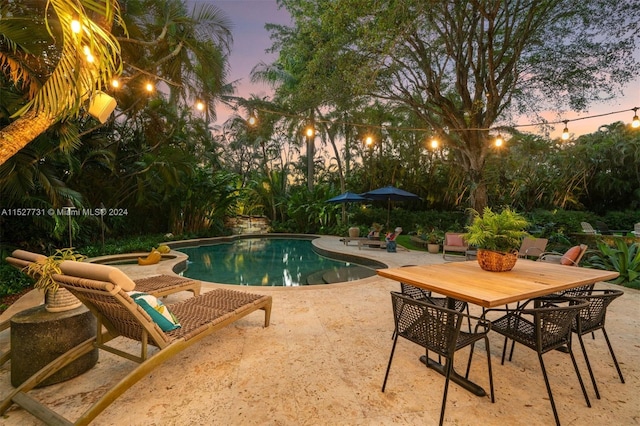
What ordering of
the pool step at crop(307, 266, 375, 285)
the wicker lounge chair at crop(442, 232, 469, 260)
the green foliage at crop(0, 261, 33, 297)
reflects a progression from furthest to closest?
the wicker lounge chair at crop(442, 232, 469, 260), the pool step at crop(307, 266, 375, 285), the green foliage at crop(0, 261, 33, 297)

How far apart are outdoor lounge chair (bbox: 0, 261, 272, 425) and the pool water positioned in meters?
4.12

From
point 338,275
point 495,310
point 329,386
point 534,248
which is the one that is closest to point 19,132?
point 329,386

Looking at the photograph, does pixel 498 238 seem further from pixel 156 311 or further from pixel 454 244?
pixel 454 244

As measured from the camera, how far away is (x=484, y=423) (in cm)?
191

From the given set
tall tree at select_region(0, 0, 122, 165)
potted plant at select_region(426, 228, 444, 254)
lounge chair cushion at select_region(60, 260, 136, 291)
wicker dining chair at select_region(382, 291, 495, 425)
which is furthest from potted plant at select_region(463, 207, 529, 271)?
potted plant at select_region(426, 228, 444, 254)

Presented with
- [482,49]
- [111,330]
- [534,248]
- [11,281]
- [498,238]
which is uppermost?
[482,49]

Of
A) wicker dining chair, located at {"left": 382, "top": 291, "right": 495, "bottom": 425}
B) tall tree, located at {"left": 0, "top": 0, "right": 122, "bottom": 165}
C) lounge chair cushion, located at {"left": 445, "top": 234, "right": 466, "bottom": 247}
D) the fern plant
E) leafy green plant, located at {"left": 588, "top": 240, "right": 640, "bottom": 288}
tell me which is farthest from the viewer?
lounge chair cushion, located at {"left": 445, "top": 234, "right": 466, "bottom": 247}

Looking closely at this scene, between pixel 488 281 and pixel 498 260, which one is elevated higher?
pixel 498 260

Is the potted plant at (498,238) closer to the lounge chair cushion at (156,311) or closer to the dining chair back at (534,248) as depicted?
the lounge chair cushion at (156,311)

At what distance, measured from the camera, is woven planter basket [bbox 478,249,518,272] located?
2.85 meters

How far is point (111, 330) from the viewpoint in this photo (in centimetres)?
235

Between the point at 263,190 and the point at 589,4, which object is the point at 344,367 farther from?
the point at 263,190

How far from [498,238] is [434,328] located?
1348mm

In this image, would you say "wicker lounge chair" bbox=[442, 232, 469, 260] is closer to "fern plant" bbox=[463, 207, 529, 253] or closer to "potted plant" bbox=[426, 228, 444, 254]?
"potted plant" bbox=[426, 228, 444, 254]
